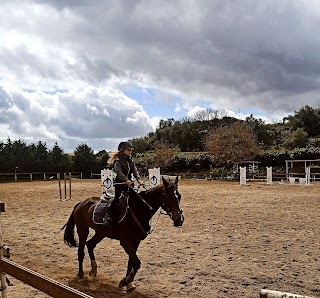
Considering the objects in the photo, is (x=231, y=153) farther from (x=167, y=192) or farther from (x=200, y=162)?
(x=167, y=192)

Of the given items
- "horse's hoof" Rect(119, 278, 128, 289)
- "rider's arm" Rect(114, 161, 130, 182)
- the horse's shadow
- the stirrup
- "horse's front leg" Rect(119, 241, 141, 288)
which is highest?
"rider's arm" Rect(114, 161, 130, 182)

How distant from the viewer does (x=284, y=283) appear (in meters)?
5.68

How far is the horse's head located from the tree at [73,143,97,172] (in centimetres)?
4444

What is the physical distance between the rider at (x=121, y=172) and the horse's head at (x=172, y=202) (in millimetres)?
584

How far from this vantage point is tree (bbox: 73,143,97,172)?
49.3m

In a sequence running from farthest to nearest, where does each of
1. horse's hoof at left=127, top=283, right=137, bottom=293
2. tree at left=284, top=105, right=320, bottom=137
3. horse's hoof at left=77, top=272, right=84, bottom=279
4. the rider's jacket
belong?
tree at left=284, top=105, right=320, bottom=137, horse's hoof at left=77, top=272, right=84, bottom=279, the rider's jacket, horse's hoof at left=127, top=283, right=137, bottom=293

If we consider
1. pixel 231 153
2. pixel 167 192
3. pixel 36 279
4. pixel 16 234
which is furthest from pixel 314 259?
pixel 231 153

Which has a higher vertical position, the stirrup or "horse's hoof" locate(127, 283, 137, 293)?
the stirrup

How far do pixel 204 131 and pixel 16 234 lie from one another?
52.0 metres

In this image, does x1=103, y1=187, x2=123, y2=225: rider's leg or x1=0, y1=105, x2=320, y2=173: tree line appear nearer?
x1=103, y1=187, x2=123, y2=225: rider's leg

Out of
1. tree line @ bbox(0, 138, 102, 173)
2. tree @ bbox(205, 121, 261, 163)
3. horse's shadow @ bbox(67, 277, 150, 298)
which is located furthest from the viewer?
tree line @ bbox(0, 138, 102, 173)

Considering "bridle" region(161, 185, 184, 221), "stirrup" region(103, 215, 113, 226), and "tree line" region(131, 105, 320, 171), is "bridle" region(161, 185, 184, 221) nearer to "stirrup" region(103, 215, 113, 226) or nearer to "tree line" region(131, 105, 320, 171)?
"stirrup" region(103, 215, 113, 226)

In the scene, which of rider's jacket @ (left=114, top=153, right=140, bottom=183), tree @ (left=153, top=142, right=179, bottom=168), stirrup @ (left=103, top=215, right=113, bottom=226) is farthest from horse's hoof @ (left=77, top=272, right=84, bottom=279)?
→ tree @ (left=153, top=142, right=179, bottom=168)

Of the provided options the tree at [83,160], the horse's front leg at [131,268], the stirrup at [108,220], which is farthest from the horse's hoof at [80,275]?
the tree at [83,160]
